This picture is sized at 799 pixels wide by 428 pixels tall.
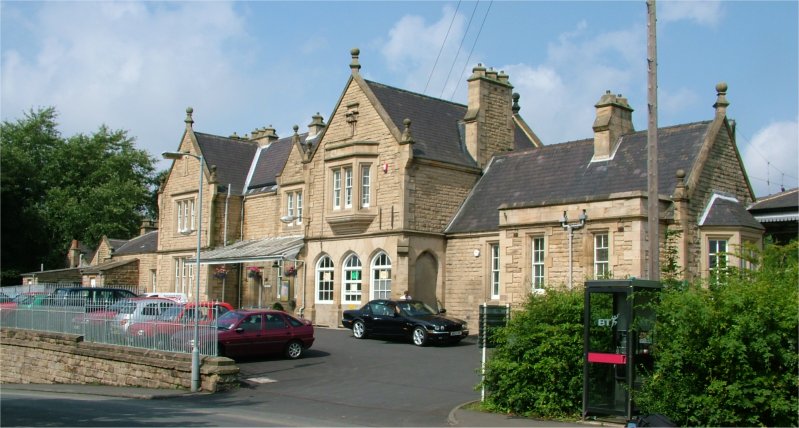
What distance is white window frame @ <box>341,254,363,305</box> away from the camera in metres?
33.3

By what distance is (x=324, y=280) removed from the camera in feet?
114

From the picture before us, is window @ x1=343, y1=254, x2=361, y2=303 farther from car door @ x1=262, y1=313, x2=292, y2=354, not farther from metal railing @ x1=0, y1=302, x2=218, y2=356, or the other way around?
metal railing @ x1=0, y1=302, x2=218, y2=356

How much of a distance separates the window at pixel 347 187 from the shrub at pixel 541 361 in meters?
19.5

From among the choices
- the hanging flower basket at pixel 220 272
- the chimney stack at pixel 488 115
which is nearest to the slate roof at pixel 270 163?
the hanging flower basket at pixel 220 272

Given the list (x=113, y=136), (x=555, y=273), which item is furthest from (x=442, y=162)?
(x=113, y=136)

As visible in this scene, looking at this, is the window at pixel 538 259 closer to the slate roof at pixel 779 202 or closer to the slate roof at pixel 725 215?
the slate roof at pixel 725 215

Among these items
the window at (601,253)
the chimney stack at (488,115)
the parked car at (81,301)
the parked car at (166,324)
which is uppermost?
the chimney stack at (488,115)

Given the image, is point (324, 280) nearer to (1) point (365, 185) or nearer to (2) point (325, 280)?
(2) point (325, 280)

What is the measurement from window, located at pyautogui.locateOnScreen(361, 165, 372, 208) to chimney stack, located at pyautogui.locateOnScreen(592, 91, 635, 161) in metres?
9.02

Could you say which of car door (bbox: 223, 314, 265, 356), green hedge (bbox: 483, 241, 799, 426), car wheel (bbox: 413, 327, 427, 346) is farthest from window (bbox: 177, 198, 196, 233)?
green hedge (bbox: 483, 241, 799, 426)

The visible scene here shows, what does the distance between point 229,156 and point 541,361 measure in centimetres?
3470

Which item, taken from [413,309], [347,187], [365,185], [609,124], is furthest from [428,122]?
[413,309]

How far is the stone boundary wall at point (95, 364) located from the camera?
19.8 meters

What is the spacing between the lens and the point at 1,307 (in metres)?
30.2
